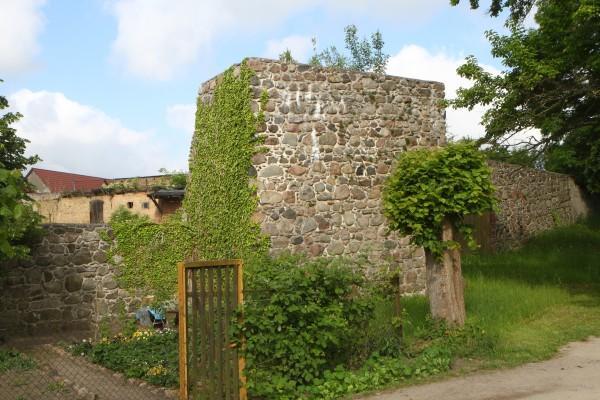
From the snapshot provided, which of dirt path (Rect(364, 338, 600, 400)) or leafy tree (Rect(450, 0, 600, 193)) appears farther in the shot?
leafy tree (Rect(450, 0, 600, 193))

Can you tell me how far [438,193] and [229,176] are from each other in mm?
4361

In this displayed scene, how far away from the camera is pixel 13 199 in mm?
4211

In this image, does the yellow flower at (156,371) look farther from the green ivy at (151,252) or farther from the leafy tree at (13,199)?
the green ivy at (151,252)

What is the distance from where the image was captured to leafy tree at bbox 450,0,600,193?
11680mm

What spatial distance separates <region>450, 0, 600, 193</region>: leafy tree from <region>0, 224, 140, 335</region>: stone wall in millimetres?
7889

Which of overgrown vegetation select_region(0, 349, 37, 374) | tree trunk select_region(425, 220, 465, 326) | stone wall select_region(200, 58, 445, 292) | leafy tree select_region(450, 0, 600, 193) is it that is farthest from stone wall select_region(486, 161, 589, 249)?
overgrown vegetation select_region(0, 349, 37, 374)

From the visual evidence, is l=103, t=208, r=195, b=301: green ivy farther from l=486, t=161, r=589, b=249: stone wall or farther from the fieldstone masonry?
l=486, t=161, r=589, b=249: stone wall

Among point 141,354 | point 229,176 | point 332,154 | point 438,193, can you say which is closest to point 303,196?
point 332,154

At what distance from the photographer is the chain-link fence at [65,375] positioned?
7336 millimetres

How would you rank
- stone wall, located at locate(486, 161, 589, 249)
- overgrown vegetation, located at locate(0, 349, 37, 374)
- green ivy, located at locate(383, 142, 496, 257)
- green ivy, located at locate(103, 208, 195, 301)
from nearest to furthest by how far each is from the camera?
green ivy, located at locate(383, 142, 496, 257)
overgrown vegetation, located at locate(0, 349, 37, 374)
green ivy, located at locate(103, 208, 195, 301)
stone wall, located at locate(486, 161, 589, 249)

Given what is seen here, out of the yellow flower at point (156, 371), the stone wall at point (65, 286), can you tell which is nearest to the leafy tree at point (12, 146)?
the stone wall at point (65, 286)

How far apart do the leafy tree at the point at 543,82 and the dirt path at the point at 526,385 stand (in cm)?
558

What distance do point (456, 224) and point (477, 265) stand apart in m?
7.13

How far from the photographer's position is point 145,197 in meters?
22.3
